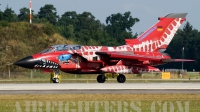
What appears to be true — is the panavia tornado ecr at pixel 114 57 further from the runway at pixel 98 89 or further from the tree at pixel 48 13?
the tree at pixel 48 13

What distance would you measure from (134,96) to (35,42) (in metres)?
41.8

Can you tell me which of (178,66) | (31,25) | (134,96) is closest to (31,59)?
(134,96)

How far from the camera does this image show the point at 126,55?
4391 centimetres

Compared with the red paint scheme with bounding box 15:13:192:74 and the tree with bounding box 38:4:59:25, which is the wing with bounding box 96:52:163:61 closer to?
the red paint scheme with bounding box 15:13:192:74

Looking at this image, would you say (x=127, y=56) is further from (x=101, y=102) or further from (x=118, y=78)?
(x=101, y=102)

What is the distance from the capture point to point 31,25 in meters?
71.4

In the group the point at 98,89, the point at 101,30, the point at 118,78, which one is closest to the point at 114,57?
the point at 118,78

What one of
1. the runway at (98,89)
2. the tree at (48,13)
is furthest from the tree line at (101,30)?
the runway at (98,89)

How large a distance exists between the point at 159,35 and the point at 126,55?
13.2 feet

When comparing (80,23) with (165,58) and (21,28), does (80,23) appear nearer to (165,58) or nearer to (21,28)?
(21,28)

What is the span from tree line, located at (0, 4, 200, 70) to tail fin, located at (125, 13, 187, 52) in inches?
1593

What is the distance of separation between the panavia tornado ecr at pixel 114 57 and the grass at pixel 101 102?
47.1 ft

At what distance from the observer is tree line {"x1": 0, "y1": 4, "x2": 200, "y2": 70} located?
9988 cm

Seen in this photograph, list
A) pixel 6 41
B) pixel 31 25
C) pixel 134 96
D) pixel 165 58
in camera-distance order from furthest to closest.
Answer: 1. pixel 31 25
2. pixel 6 41
3. pixel 165 58
4. pixel 134 96
